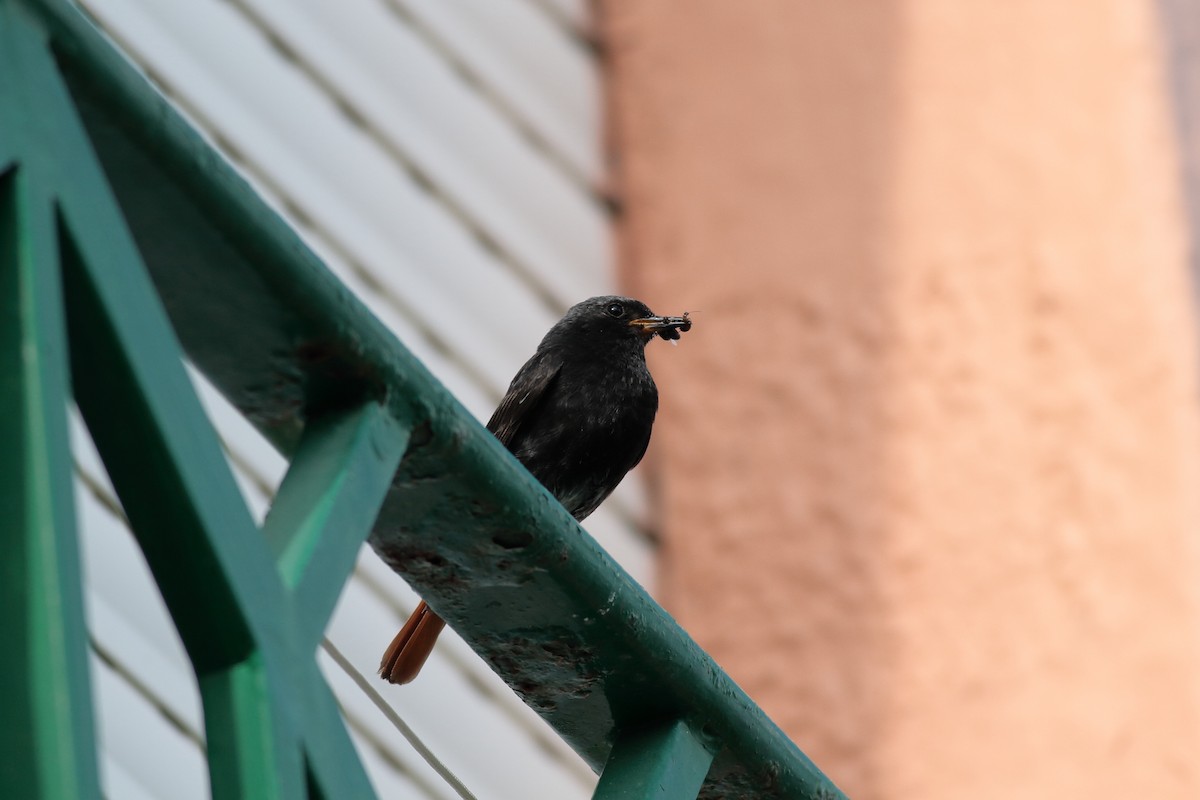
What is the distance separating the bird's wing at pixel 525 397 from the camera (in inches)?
124

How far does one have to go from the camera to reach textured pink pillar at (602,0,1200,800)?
495 cm

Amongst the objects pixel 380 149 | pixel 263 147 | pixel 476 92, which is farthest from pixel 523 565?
pixel 476 92

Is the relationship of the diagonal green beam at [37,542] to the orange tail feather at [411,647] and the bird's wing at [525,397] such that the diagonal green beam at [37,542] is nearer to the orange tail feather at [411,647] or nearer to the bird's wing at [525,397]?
the orange tail feather at [411,647]

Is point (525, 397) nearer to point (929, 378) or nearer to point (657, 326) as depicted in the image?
point (657, 326)

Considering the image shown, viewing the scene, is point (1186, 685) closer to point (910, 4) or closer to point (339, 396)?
point (910, 4)

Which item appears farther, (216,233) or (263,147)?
(263,147)

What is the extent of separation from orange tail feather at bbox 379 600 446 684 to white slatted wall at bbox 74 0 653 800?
1.18ft

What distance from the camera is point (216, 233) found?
1133mm

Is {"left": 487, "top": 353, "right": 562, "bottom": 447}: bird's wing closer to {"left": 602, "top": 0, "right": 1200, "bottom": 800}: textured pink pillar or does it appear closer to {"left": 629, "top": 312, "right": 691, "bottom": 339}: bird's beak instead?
{"left": 629, "top": 312, "right": 691, "bottom": 339}: bird's beak

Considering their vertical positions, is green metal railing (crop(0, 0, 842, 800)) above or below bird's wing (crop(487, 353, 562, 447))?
below

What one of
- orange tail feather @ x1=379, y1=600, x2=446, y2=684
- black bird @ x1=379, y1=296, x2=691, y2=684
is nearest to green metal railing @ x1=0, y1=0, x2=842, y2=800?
orange tail feather @ x1=379, y1=600, x2=446, y2=684

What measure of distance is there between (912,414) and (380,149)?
162 cm

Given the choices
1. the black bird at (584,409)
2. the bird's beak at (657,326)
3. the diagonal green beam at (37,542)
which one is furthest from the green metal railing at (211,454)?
the bird's beak at (657,326)

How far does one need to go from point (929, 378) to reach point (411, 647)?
284 centimetres
